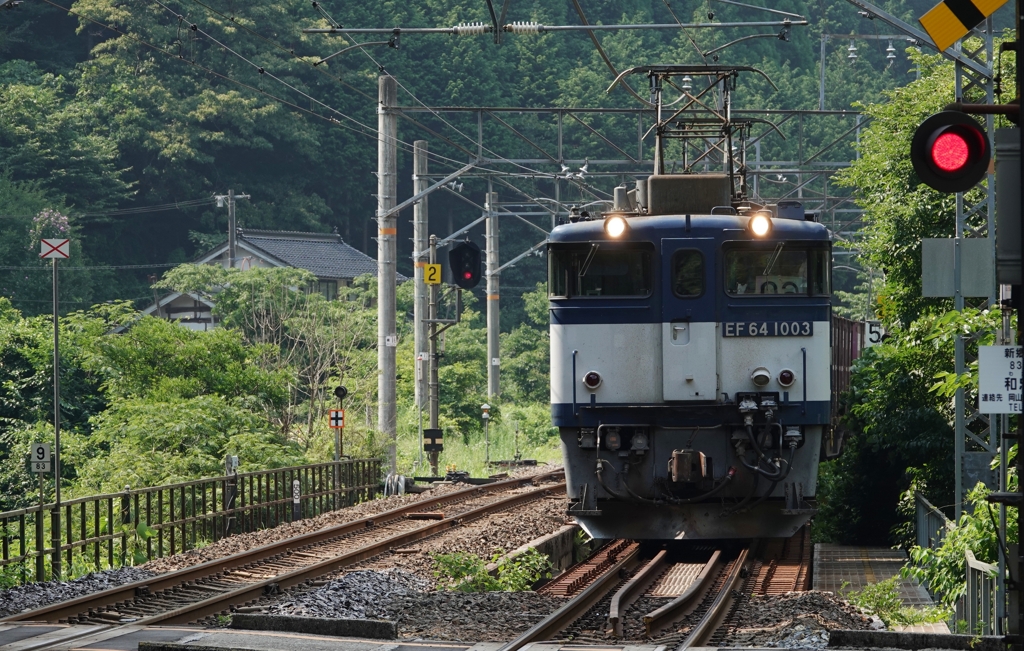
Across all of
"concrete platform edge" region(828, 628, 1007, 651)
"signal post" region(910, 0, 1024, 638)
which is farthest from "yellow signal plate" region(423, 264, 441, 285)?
"signal post" region(910, 0, 1024, 638)

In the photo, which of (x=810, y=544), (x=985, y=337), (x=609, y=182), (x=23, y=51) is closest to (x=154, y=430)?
(x=810, y=544)

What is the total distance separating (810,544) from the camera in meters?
18.0

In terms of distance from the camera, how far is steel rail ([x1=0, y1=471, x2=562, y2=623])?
1126cm

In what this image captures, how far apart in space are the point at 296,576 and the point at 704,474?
160 inches

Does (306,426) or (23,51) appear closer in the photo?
(306,426)

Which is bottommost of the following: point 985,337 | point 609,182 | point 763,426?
point 763,426

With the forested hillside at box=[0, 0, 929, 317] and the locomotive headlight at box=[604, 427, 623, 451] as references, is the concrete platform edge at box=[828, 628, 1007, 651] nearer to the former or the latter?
the locomotive headlight at box=[604, 427, 623, 451]

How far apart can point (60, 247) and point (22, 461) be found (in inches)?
460

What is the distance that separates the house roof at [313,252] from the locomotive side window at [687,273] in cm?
3479

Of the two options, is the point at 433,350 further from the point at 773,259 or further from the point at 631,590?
the point at 631,590

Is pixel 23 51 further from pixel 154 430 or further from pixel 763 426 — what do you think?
pixel 763 426

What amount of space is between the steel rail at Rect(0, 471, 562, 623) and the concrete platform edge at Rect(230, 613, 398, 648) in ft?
6.69

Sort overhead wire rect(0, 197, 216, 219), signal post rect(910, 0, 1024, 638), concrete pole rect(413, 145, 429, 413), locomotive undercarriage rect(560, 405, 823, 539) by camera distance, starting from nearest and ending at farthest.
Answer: signal post rect(910, 0, 1024, 638) < locomotive undercarriage rect(560, 405, 823, 539) < concrete pole rect(413, 145, 429, 413) < overhead wire rect(0, 197, 216, 219)

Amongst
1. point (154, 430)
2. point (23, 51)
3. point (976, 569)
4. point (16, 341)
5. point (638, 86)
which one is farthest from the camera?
point (638, 86)
